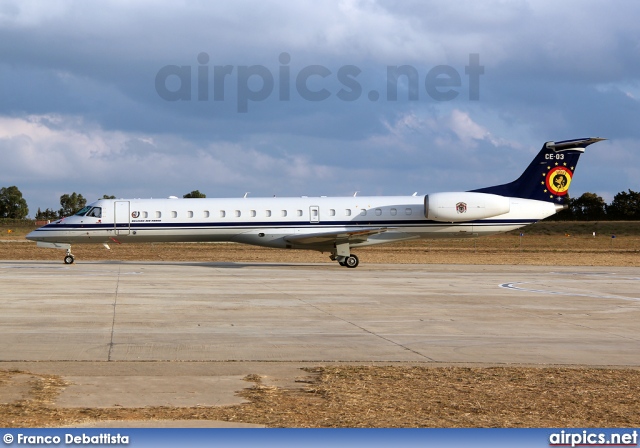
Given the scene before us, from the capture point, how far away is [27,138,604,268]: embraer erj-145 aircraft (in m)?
34.9

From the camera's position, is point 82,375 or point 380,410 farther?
point 82,375

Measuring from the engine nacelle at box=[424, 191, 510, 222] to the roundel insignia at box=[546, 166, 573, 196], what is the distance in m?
2.75

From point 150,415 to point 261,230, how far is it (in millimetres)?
27643

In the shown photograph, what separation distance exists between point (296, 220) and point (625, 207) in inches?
4217

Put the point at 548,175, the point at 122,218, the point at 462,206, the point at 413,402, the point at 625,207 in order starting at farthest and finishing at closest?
1. the point at 625,207
2. the point at 548,175
3. the point at 122,218
4. the point at 462,206
5. the point at 413,402

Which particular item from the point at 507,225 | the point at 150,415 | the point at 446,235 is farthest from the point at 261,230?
the point at 150,415

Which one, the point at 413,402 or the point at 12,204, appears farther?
the point at 12,204

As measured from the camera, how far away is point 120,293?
20938mm

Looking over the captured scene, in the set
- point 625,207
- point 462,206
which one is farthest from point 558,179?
point 625,207

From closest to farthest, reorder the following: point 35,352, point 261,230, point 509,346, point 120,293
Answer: point 35,352, point 509,346, point 120,293, point 261,230

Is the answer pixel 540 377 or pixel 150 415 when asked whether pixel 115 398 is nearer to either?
pixel 150 415

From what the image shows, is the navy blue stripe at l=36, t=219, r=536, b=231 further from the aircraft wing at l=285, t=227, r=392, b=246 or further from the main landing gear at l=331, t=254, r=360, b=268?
the main landing gear at l=331, t=254, r=360, b=268

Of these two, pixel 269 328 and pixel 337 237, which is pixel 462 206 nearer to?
pixel 337 237

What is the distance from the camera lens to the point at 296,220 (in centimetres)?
3509
